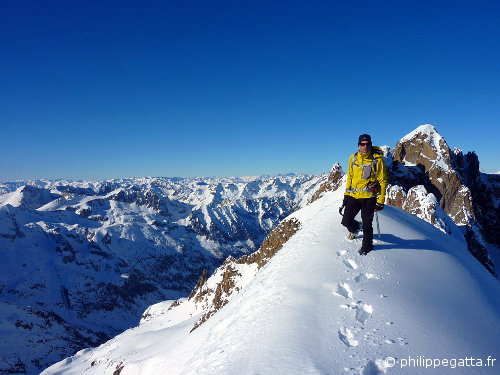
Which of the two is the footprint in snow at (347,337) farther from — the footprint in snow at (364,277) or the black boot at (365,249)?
the black boot at (365,249)

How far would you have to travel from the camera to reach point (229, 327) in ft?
27.8

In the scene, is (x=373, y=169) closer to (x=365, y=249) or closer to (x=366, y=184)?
(x=366, y=184)

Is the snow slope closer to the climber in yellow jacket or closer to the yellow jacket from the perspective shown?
the climber in yellow jacket

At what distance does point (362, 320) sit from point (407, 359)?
1253mm

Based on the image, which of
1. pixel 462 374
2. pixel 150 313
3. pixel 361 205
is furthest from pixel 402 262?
pixel 150 313

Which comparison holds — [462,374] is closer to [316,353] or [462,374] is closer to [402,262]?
[316,353]

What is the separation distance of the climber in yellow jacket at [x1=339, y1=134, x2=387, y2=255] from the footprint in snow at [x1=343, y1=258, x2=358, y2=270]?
751 mm

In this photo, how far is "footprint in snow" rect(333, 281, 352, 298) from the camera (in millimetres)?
7830

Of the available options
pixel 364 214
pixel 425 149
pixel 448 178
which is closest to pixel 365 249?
pixel 364 214

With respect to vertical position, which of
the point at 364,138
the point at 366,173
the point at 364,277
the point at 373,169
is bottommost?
the point at 364,277

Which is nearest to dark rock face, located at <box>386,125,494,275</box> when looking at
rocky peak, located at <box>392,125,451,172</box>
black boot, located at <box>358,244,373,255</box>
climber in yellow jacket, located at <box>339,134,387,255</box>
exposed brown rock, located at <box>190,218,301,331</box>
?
rocky peak, located at <box>392,125,451,172</box>

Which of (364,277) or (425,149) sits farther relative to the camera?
(425,149)

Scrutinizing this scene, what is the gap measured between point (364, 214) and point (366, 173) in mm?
1539

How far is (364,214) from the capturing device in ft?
35.3
